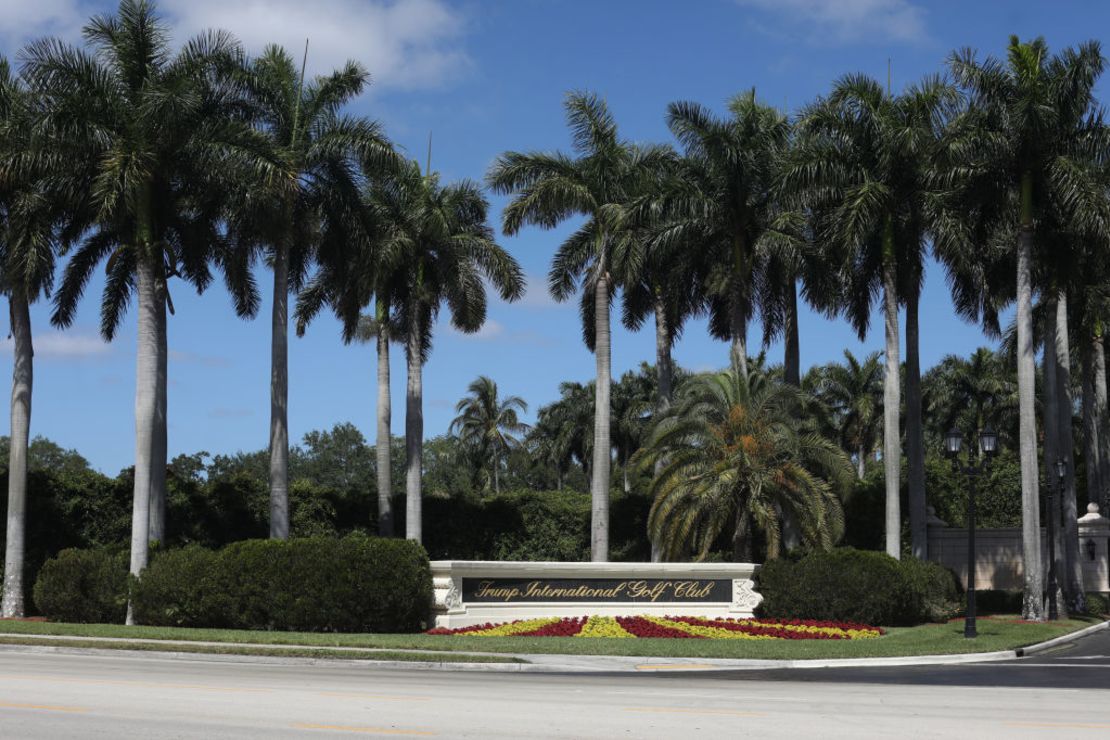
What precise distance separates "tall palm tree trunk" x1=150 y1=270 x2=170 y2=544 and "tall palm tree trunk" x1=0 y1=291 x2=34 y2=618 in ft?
10.9

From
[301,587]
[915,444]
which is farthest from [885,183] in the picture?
[301,587]

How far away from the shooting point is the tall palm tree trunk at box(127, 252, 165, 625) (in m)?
31.5

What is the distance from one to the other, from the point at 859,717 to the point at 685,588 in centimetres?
1903

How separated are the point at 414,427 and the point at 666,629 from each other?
16451 mm

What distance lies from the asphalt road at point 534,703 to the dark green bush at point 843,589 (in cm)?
1108

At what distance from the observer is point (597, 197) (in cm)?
4134

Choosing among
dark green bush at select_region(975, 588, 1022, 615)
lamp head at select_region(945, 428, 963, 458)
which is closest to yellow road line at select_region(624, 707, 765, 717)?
lamp head at select_region(945, 428, 963, 458)

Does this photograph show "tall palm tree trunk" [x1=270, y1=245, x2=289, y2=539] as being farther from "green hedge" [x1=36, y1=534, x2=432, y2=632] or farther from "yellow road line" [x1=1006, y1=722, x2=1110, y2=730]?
"yellow road line" [x1=1006, y1=722, x2=1110, y2=730]

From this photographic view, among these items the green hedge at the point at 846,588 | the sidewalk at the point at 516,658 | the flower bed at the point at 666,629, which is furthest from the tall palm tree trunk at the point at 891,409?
the sidewalk at the point at 516,658

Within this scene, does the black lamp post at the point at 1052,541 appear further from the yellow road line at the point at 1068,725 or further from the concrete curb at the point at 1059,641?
the yellow road line at the point at 1068,725

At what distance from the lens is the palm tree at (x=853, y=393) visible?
77.4 meters

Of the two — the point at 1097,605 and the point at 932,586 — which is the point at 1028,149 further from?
the point at 1097,605

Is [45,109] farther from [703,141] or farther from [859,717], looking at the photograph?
[859,717]

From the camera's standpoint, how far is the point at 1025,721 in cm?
1282
